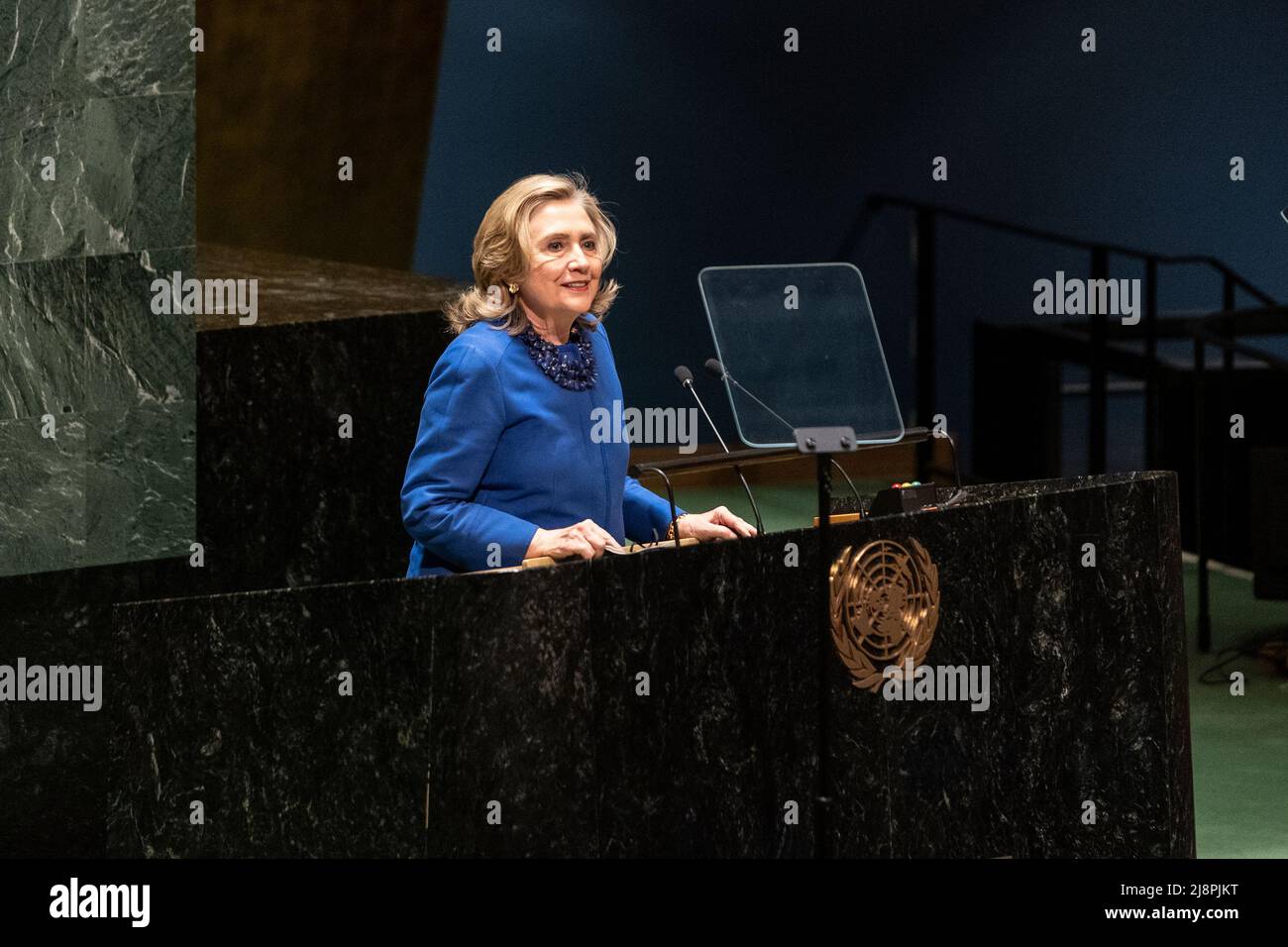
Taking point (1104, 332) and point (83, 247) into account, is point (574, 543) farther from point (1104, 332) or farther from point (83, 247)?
point (1104, 332)

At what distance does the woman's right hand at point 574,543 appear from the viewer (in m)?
2.82

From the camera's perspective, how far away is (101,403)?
3.99 metres

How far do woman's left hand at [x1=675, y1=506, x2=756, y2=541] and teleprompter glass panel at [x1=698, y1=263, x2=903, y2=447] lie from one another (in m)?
0.78

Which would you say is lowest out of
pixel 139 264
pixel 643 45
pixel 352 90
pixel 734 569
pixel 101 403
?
pixel 734 569

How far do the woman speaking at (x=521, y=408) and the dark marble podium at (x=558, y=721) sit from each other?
11.5 inches

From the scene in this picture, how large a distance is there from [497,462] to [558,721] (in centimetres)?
58

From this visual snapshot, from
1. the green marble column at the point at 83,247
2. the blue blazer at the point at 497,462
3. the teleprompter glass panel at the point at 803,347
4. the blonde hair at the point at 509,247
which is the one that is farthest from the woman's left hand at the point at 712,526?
the green marble column at the point at 83,247

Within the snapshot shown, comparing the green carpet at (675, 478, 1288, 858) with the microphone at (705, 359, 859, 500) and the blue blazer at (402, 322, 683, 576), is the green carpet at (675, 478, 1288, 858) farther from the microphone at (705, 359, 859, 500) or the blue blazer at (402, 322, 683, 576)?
the blue blazer at (402, 322, 683, 576)

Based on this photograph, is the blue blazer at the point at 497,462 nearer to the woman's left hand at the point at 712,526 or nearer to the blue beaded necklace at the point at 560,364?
the blue beaded necklace at the point at 560,364

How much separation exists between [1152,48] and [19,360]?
6.79 meters

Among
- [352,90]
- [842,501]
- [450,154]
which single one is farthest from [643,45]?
[842,501]

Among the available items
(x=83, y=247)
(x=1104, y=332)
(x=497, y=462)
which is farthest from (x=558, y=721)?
(x=1104, y=332)

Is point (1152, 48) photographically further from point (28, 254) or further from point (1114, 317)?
point (28, 254)

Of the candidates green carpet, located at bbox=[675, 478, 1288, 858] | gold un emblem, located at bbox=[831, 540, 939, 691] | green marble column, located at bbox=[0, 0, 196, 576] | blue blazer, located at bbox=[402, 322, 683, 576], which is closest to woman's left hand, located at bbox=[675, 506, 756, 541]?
blue blazer, located at bbox=[402, 322, 683, 576]
